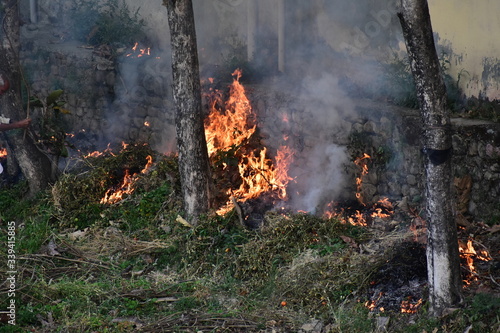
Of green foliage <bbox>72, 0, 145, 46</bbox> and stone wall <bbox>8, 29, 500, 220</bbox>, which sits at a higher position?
green foliage <bbox>72, 0, 145, 46</bbox>

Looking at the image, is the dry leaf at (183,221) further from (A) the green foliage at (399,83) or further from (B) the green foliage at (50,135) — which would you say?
(A) the green foliage at (399,83)

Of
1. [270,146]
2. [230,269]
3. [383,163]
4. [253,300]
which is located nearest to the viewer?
[253,300]

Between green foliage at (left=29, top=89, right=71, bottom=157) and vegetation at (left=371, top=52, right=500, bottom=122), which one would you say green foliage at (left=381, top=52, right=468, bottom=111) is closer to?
vegetation at (left=371, top=52, right=500, bottom=122)

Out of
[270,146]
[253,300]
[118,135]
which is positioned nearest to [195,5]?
[118,135]

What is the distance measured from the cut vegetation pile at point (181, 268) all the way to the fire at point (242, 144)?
82 cm

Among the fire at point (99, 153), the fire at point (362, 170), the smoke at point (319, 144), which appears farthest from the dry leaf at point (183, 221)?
the fire at point (99, 153)

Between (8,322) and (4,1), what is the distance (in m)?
6.99

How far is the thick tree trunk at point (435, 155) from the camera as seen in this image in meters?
5.75

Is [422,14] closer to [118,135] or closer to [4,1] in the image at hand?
[118,135]

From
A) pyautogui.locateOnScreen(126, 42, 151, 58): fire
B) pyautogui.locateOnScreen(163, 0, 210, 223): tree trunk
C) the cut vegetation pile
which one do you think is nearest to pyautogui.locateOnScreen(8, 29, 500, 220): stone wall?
pyautogui.locateOnScreen(126, 42, 151, 58): fire

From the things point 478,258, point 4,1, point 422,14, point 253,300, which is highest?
point 4,1

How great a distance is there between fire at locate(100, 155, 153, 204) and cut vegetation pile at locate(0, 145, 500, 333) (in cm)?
7

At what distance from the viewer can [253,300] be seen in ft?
23.0

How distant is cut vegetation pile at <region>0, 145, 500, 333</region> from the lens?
6.41 meters
